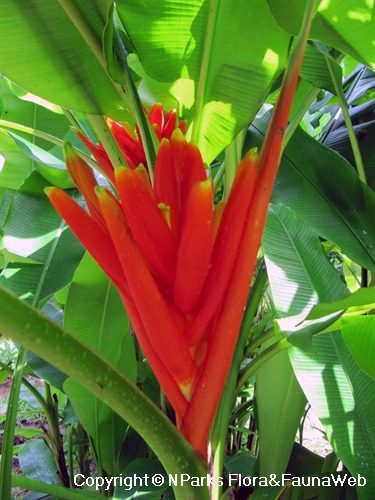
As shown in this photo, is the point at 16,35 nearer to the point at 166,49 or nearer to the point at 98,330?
the point at 166,49

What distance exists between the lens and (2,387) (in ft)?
7.07

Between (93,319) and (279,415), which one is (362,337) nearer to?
(279,415)

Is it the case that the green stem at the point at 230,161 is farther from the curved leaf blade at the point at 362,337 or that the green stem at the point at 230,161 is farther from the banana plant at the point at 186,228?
the curved leaf blade at the point at 362,337

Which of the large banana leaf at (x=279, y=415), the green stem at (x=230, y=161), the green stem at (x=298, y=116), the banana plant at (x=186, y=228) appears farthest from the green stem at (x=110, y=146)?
the large banana leaf at (x=279, y=415)

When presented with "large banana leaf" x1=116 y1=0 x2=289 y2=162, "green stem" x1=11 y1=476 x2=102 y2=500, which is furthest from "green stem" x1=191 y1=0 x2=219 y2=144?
"green stem" x1=11 y1=476 x2=102 y2=500

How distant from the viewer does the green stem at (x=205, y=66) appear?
393 millimetres

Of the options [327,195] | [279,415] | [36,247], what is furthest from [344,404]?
[36,247]

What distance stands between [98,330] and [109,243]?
0.34 m

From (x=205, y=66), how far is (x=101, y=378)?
308 millimetres

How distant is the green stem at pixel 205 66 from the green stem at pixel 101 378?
24 cm

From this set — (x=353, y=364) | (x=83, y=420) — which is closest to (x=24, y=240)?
(x=83, y=420)

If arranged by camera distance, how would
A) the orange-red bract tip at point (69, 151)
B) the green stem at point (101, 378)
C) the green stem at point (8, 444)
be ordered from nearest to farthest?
1. the green stem at point (101, 378)
2. the orange-red bract tip at point (69, 151)
3. the green stem at point (8, 444)

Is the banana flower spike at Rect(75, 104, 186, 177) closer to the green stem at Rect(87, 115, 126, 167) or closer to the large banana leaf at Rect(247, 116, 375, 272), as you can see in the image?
the green stem at Rect(87, 115, 126, 167)

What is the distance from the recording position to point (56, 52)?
410 millimetres
